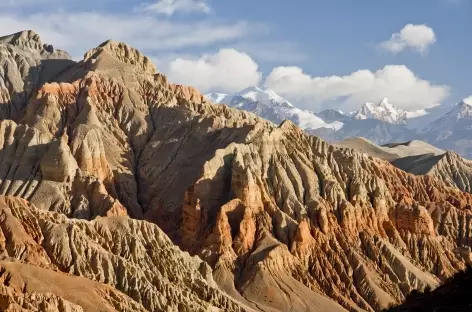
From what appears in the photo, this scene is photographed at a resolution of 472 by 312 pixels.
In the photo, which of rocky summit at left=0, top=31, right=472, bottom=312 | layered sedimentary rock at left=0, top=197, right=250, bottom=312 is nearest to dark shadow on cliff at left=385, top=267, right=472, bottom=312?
layered sedimentary rock at left=0, top=197, right=250, bottom=312

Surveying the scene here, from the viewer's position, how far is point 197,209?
4815 inches

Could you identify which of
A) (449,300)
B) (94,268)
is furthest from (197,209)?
(449,300)

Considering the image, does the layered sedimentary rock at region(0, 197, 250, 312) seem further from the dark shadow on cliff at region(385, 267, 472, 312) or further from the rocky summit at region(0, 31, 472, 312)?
the dark shadow on cliff at region(385, 267, 472, 312)

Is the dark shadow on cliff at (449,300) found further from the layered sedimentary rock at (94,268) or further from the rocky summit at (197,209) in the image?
the rocky summit at (197,209)

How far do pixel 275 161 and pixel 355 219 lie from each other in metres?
14.7

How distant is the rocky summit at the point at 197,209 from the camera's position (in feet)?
295

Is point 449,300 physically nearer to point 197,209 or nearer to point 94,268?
point 94,268

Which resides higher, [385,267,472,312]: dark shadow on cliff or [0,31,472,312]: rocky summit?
[0,31,472,312]: rocky summit

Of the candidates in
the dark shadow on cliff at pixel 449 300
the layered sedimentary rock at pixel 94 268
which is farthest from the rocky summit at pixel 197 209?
the dark shadow on cliff at pixel 449 300

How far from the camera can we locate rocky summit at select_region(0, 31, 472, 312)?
295ft

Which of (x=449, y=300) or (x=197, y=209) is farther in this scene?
(x=197, y=209)

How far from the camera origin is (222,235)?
4638 inches

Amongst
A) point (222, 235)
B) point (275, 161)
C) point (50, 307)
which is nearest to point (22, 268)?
point (50, 307)

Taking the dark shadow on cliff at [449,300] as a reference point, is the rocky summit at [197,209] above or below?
above
